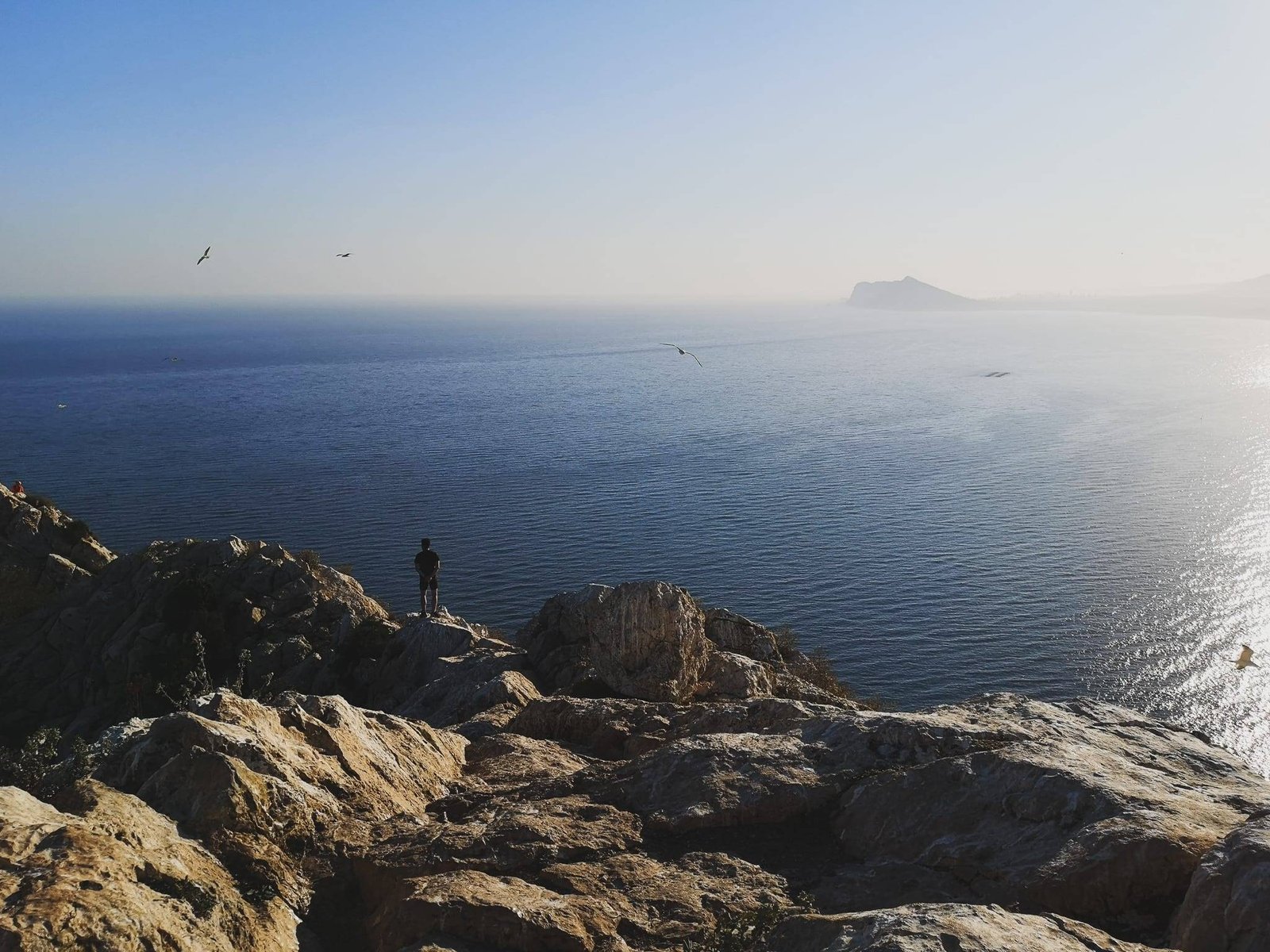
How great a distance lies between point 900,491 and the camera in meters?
98.4

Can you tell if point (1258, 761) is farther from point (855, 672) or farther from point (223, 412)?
point (223, 412)

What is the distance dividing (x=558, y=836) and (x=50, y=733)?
9828 mm

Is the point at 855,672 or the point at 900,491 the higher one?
the point at 900,491

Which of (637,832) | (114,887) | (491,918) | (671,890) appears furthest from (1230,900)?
(114,887)

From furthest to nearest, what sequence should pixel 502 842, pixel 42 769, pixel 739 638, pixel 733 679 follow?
pixel 739 638 → pixel 733 679 → pixel 42 769 → pixel 502 842

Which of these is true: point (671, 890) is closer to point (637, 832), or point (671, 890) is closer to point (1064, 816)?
point (637, 832)

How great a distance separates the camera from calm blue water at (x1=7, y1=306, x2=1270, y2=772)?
63000 millimetres

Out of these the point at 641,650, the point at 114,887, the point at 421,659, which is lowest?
the point at 421,659

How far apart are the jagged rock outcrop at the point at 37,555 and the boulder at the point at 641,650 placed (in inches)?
1553

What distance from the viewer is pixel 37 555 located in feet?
178

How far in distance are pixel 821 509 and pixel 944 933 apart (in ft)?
279

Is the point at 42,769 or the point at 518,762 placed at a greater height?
the point at 42,769

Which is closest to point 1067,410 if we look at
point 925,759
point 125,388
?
point 925,759

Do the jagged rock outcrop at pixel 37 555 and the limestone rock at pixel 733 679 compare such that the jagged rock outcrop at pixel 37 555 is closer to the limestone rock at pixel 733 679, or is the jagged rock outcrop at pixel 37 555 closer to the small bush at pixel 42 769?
the limestone rock at pixel 733 679
